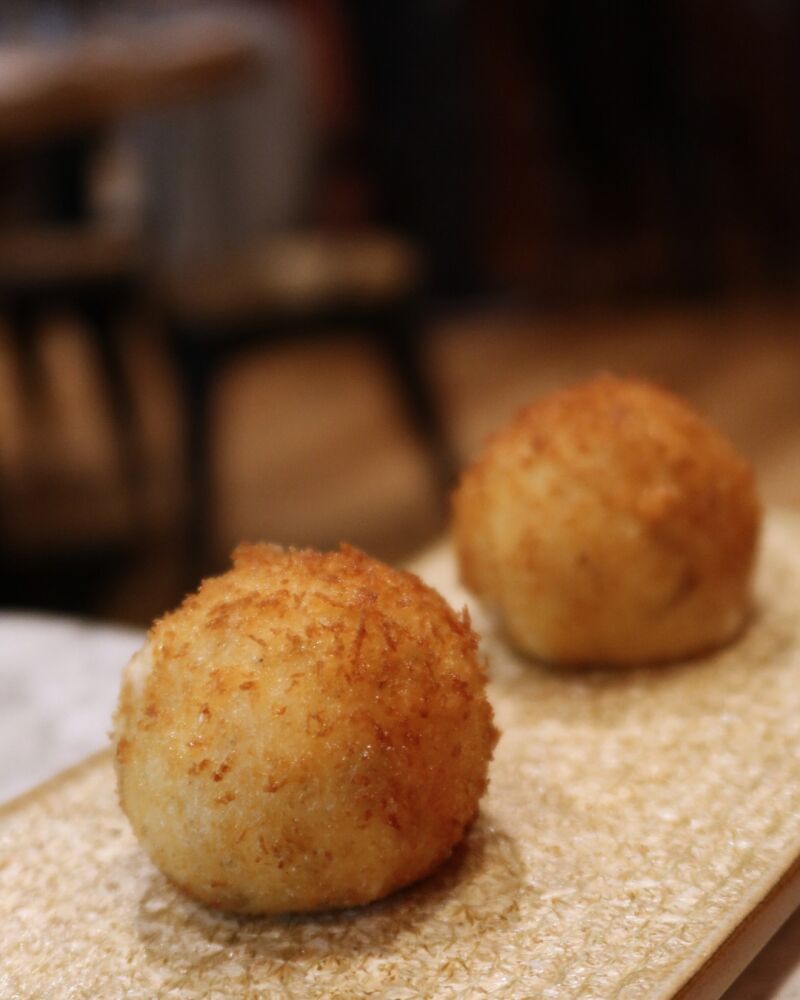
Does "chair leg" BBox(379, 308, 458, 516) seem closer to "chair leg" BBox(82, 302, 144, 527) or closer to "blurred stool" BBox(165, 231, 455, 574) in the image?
"blurred stool" BBox(165, 231, 455, 574)

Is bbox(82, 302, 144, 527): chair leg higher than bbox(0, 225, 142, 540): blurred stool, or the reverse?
bbox(0, 225, 142, 540): blurred stool

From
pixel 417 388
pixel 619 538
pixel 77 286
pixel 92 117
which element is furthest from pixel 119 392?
pixel 619 538

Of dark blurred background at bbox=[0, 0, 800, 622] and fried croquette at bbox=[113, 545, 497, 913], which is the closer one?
fried croquette at bbox=[113, 545, 497, 913]

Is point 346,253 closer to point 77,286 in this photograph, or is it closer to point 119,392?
point 77,286

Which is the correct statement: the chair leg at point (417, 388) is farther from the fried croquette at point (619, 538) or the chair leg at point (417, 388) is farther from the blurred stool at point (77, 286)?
the fried croquette at point (619, 538)

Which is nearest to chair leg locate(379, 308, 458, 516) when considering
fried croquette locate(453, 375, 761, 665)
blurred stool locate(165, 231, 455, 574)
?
blurred stool locate(165, 231, 455, 574)
